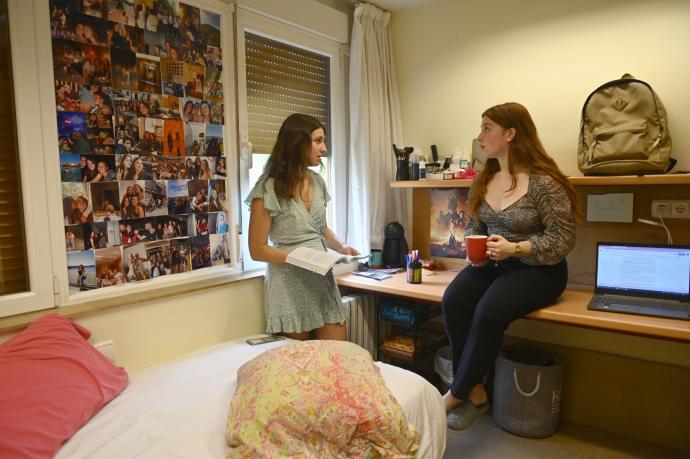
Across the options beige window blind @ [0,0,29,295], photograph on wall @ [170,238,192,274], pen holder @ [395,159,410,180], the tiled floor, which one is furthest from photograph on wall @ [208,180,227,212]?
the tiled floor

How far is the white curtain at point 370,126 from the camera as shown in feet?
9.78

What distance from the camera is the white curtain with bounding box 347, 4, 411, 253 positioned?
298 centimetres

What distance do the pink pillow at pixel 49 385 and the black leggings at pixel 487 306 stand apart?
140cm

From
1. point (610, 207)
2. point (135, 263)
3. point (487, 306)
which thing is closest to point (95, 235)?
point (135, 263)

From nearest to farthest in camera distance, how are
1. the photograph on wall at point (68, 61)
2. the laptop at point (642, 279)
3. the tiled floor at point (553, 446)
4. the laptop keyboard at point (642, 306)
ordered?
the photograph on wall at point (68, 61)
the laptop keyboard at point (642, 306)
the laptop at point (642, 279)
the tiled floor at point (553, 446)

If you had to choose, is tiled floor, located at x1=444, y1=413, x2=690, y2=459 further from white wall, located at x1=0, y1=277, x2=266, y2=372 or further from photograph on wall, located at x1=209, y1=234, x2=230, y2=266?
photograph on wall, located at x1=209, y1=234, x2=230, y2=266

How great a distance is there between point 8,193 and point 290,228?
1.13m

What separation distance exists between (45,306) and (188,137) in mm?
930

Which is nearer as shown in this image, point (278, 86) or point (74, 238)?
point (74, 238)

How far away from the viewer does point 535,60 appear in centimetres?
268

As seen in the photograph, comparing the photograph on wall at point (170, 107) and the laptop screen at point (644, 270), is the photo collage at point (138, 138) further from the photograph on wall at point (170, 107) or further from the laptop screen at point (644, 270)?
the laptop screen at point (644, 270)

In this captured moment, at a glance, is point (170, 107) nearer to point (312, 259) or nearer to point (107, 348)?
point (312, 259)

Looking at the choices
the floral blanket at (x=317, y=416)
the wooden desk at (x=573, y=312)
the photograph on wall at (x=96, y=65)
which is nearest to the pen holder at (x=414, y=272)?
the wooden desk at (x=573, y=312)

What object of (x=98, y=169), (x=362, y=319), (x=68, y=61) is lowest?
(x=362, y=319)
